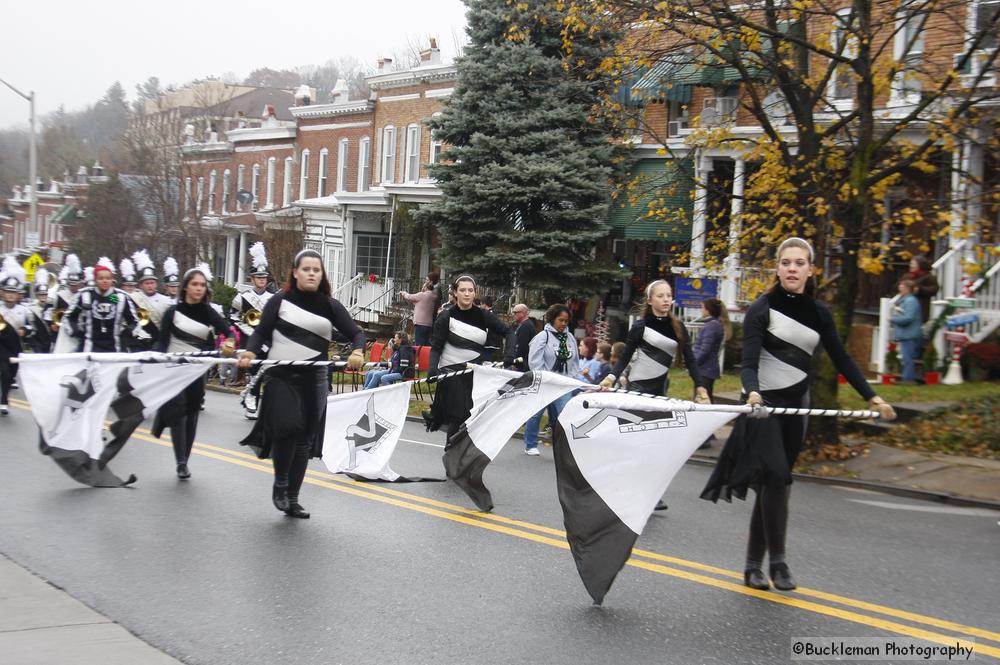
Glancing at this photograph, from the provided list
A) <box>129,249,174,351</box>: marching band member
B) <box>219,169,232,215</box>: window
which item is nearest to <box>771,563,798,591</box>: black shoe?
<box>129,249,174,351</box>: marching band member

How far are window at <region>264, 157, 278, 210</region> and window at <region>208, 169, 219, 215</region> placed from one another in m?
5.83

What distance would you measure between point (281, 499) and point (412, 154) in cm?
3010

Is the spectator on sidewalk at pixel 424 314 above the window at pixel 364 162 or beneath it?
beneath

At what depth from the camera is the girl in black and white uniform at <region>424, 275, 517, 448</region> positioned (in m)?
10.6

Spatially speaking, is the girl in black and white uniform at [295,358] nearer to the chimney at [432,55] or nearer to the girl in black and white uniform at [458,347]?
the girl in black and white uniform at [458,347]

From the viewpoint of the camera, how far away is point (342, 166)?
42781mm

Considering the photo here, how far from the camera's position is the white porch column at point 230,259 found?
52.3 metres

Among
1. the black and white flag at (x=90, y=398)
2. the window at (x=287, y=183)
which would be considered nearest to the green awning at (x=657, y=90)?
the black and white flag at (x=90, y=398)

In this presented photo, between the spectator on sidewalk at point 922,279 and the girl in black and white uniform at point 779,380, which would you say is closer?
the girl in black and white uniform at point 779,380

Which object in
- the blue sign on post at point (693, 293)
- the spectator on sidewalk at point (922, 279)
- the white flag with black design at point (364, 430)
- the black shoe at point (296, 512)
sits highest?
the spectator on sidewalk at point (922, 279)

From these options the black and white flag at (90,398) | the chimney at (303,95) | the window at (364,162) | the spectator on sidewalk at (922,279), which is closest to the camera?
the black and white flag at (90,398)

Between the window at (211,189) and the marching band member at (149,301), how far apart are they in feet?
125

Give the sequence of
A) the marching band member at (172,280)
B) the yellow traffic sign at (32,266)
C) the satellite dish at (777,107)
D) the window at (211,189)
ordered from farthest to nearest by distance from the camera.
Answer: the window at (211,189), the yellow traffic sign at (32,266), the satellite dish at (777,107), the marching band member at (172,280)

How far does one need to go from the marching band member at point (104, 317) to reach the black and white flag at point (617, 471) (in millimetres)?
8624
